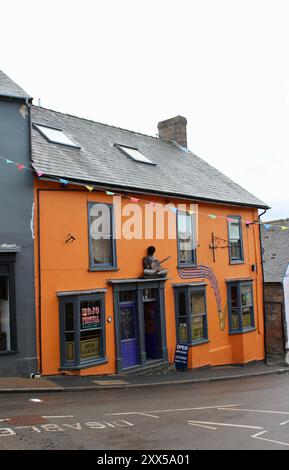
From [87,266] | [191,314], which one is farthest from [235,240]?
[87,266]

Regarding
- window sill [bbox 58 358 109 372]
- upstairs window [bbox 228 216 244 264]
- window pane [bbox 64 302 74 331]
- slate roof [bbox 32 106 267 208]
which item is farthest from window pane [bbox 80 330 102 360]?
upstairs window [bbox 228 216 244 264]

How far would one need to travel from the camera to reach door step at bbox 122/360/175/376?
14.9m

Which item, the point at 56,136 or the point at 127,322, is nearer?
the point at 127,322

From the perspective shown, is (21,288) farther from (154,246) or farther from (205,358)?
Answer: (205,358)

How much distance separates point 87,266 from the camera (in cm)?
1398

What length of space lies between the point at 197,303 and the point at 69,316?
20.1ft

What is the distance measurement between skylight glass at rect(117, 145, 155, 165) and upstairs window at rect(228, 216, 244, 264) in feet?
14.1

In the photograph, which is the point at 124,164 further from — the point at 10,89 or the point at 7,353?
the point at 7,353

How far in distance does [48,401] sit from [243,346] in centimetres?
1086

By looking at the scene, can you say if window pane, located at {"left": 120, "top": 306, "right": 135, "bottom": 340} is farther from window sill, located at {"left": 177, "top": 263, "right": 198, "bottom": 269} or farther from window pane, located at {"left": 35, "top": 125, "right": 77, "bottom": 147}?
window pane, located at {"left": 35, "top": 125, "right": 77, "bottom": 147}

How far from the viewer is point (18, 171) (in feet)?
41.9

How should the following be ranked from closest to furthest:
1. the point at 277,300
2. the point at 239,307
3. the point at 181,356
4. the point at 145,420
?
the point at 145,420, the point at 181,356, the point at 239,307, the point at 277,300

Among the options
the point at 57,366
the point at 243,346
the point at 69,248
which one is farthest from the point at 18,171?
the point at 243,346

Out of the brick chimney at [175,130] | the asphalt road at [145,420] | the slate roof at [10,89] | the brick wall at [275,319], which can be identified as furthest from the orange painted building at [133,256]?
the brick wall at [275,319]
